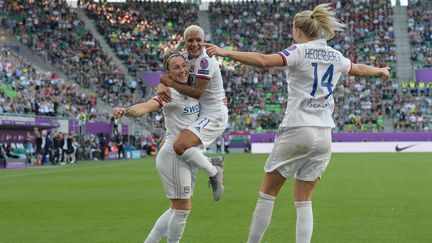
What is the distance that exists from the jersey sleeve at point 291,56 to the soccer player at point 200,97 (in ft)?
3.38

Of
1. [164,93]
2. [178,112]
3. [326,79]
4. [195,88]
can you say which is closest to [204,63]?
[195,88]

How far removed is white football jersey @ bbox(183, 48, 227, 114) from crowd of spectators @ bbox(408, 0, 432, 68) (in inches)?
2321

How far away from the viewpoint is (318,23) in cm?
760

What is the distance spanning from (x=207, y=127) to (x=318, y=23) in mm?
1736

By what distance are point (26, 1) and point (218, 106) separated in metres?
54.4

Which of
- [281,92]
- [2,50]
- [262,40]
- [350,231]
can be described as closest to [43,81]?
[2,50]

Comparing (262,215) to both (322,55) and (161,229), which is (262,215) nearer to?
(161,229)

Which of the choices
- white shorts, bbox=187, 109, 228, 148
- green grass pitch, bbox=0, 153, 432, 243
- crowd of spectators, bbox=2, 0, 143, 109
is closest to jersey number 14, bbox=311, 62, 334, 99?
white shorts, bbox=187, 109, 228, 148

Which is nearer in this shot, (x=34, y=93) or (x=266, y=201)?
(x=266, y=201)

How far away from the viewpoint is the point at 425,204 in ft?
49.1

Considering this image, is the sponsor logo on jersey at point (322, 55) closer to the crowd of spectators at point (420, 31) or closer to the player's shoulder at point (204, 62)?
the player's shoulder at point (204, 62)

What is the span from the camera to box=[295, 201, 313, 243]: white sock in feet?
25.1

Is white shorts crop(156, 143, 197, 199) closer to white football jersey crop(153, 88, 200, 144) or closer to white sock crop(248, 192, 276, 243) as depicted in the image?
white football jersey crop(153, 88, 200, 144)

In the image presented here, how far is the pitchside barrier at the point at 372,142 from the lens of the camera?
54156mm
